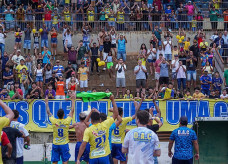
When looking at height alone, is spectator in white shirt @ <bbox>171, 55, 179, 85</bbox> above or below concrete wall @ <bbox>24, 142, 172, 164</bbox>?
above

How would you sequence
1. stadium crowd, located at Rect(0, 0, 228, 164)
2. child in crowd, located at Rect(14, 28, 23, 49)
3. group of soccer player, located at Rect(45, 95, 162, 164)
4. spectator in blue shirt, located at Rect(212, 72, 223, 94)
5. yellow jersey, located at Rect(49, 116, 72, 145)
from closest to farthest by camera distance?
group of soccer player, located at Rect(45, 95, 162, 164) → yellow jersey, located at Rect(49, 116, 72, 145) → stadium crowd, located at Rect(0, 0, 228, 164) → spectator in blue shirt, located at Rect(212, 72, 223, 94) → child in crowd, located at Rect(14, 28, 23, 49)

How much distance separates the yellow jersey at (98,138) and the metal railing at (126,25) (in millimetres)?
18551

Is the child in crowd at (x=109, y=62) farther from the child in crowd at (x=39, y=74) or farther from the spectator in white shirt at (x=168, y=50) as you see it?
the child in crowd at (x=39, y=74)

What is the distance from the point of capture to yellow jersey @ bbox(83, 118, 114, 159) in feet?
36.5

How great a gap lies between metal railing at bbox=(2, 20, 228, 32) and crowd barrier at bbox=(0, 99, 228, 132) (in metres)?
11.1

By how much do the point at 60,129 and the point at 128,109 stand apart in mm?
5098

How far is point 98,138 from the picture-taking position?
36.9ft

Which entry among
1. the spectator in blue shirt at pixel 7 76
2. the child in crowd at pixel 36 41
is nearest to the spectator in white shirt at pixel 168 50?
the child in crowd at pixel 36 41

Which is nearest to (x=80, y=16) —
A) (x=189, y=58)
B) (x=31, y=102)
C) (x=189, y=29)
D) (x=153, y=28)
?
(x=153, y=28)

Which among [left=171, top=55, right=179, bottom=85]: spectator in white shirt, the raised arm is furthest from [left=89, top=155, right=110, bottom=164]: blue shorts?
[left=171, top=55, right=179, bottom=85]: spectator in white shirt

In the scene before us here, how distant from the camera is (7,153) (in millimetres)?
11109

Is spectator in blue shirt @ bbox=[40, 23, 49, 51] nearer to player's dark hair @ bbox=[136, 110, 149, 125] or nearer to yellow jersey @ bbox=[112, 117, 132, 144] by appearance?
yellow jersey @ bbox=[112, 117, 132, 144]

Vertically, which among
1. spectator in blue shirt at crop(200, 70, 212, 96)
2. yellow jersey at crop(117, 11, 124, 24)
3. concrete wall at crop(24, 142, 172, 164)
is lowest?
concrete wall at crop(24, 142, 172, 164)

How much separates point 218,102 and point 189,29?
12352 millimetres
